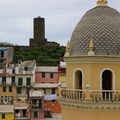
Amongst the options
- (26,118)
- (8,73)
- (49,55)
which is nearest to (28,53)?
(49,55)

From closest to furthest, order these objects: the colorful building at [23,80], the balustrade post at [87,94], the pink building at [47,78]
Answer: the balustrade post at [87,94], the colorful building at [23,80], the pink building at [47,78]

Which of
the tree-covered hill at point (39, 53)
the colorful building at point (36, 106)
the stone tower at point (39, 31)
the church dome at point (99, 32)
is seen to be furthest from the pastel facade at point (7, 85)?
the stone tower at point (39, 31)

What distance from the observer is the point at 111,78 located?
13789mm

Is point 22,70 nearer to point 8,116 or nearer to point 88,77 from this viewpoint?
point 8,116

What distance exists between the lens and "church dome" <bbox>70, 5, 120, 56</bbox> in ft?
45.2

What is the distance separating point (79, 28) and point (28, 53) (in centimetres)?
11277

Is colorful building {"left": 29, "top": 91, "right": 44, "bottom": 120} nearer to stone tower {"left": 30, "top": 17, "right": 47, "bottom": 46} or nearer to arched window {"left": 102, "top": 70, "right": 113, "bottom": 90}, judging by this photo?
arched window {"left": 102, "top": 70, "right": 113, "bottom": 90}

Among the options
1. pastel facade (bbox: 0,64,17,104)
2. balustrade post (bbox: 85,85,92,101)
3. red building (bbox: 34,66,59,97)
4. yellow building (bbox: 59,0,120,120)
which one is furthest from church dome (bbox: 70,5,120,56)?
red building (bbox: 34,66,59,97)

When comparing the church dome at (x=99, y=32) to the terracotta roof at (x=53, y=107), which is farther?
the terracotta roof at (x=53, y=107)

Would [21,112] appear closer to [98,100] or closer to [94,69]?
[94,69]

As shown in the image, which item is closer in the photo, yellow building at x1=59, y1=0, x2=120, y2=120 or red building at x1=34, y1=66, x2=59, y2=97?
yellow building at x1=59, y1=0, x2=120, y2=120

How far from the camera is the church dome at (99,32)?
1378cm

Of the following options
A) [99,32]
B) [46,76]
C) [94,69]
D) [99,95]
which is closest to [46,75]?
[46,76]

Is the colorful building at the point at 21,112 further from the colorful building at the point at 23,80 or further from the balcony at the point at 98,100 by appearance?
the balcony at the point at 98,100
